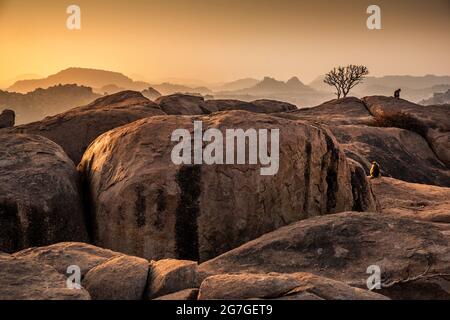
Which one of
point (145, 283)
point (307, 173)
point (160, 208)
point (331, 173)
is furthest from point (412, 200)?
point (145, 283)

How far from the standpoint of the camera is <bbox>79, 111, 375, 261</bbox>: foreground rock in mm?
8148

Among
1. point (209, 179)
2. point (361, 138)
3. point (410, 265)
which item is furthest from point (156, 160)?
point (361, 138)

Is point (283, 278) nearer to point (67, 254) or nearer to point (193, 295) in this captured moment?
point (193, 295)

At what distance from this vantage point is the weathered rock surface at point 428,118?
95.9ft

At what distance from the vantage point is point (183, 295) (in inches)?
199

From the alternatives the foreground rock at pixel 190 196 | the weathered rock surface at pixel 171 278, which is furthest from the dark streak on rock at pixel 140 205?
the weathered rock surface at pixel 171 278

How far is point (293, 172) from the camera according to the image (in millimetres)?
8875

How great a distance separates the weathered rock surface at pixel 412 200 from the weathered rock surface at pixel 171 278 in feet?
26.7

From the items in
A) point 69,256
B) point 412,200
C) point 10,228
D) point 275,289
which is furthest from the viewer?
point 412,200

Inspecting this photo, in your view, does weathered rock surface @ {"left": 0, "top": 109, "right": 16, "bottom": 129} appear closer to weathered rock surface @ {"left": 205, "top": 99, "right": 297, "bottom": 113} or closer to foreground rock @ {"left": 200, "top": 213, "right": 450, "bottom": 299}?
weathered rock surface @ {"left": 205, "top": 99, "right": 297, "bottom": 113}

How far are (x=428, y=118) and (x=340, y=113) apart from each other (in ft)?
24.4

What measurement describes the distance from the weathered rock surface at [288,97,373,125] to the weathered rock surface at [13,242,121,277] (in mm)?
26405

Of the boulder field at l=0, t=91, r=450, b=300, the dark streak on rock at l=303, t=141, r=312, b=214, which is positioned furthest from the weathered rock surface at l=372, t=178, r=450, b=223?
the dark streak on rock at l=303, t=141, r=312, b=214

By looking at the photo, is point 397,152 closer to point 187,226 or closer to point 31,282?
point 187,226
